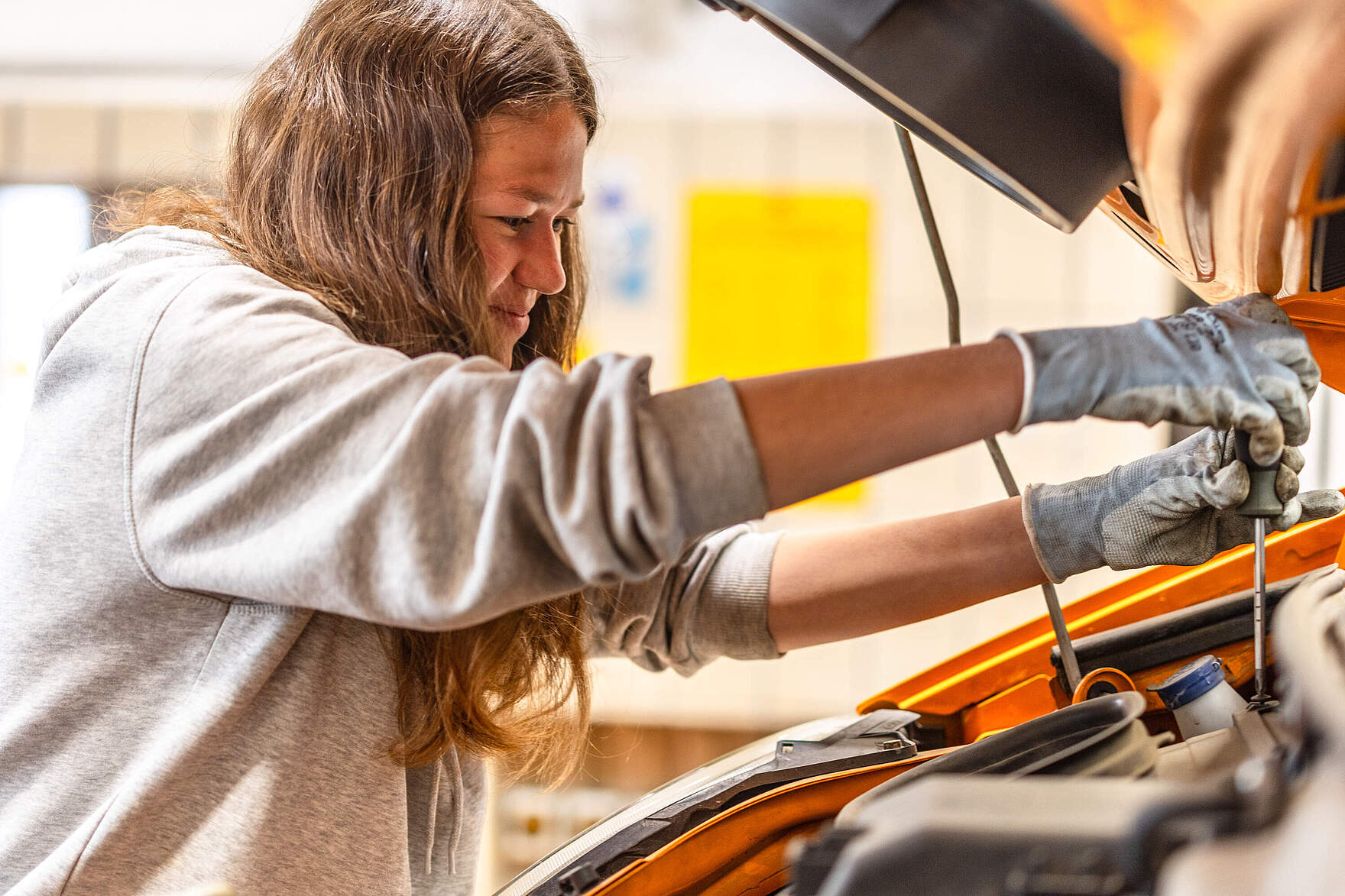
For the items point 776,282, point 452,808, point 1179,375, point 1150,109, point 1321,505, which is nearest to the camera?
point 1150,109

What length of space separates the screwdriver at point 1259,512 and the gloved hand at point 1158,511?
0.01 m

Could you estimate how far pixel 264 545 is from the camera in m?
0.63

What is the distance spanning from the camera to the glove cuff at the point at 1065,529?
924mm

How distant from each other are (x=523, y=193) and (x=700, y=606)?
0.47 metres

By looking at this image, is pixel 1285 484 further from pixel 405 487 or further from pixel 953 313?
pixel 405 487

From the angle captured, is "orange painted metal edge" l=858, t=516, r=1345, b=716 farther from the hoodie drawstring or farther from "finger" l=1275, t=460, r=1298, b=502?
the hoodie drawstring

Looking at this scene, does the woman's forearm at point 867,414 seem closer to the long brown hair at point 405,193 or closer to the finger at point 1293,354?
the finger at point 1293,354

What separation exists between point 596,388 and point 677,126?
2.26 meters

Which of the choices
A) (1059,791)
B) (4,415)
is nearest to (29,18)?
(4,415)

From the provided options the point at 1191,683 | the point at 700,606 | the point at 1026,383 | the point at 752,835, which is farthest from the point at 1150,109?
the point at 700,606

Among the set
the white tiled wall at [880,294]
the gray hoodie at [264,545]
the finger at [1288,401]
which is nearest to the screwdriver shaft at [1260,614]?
the finger at [1288,401]

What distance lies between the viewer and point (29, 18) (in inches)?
106

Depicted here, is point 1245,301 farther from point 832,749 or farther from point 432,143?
point 432,143

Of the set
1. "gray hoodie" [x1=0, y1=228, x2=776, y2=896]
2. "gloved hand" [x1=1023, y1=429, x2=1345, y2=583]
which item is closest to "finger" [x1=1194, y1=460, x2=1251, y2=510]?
"gloved hand" [x1=1023, y1=429, x2=1345, y2=583]
